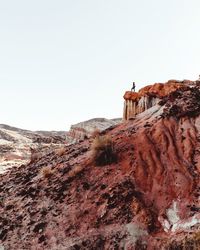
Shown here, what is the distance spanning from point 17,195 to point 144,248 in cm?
661

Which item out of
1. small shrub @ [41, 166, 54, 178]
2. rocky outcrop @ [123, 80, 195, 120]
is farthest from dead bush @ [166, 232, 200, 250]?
rocky outcrop @ [123, 80, 195, 120]

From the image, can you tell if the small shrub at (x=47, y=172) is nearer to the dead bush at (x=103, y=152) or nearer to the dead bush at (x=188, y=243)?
the dead bush at (x=103, y=152)

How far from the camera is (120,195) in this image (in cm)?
1316

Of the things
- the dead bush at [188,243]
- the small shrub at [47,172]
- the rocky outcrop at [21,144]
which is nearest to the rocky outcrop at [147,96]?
the small shrub at [47,172]

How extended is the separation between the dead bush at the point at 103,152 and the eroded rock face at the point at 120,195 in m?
0.23

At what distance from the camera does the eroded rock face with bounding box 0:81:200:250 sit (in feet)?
38.3

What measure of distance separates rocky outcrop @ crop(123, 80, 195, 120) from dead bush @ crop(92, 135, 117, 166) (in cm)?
861

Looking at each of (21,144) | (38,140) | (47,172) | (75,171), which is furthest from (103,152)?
(38,140)

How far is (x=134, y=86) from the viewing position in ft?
96.3

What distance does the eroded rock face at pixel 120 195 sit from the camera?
11.7 meters

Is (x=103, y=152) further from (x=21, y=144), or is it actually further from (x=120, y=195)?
(x=21, y=144)

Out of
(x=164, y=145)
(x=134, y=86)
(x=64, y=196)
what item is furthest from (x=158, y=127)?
(x=134, y=86)

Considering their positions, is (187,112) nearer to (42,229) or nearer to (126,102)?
(42,229)

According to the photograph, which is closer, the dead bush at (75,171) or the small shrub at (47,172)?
the dead bush at (75,171)
